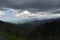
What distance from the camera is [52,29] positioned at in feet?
557

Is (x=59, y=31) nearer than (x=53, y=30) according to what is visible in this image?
Yes

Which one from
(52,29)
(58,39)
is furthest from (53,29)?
(58,39)

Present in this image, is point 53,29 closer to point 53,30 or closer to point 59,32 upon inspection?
point 53,30

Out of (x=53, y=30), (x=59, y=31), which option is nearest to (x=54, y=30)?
(x=53, y=30)

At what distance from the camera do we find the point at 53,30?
166000mm

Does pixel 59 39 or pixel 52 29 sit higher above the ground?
pixel 52 29

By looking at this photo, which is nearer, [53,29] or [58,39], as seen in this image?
[58,39]

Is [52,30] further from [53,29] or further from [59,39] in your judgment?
[59,39]

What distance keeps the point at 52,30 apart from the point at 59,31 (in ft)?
54.0

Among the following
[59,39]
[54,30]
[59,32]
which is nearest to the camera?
[59,39]

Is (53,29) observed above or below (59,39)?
above

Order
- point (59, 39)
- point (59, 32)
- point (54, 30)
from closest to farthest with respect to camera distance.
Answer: point (59, 39) < point (59, 32) < point (54, 30)

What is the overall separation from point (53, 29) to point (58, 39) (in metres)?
49.1

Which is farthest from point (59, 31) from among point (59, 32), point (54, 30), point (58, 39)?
point (58, 39)
